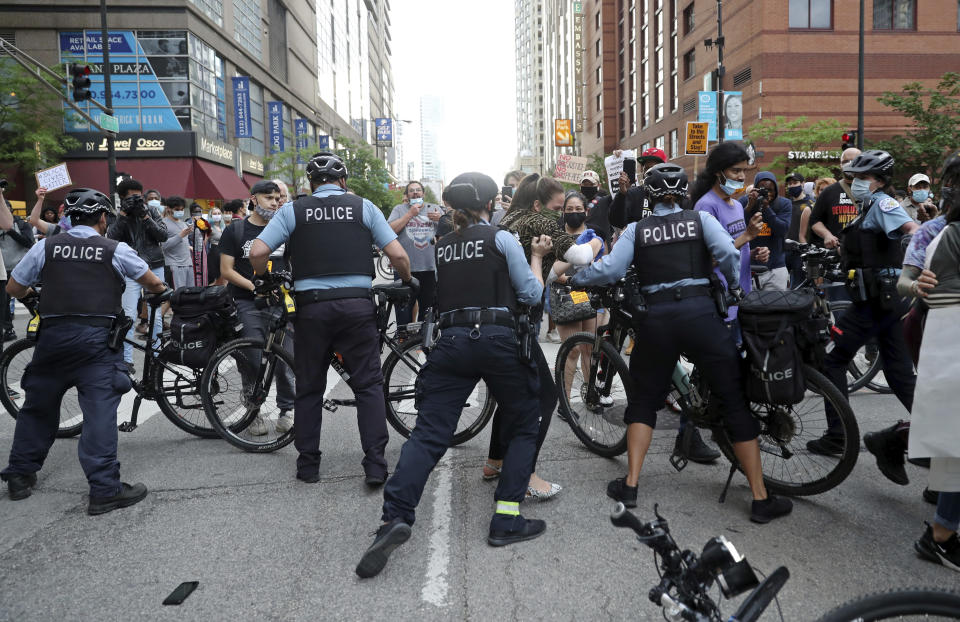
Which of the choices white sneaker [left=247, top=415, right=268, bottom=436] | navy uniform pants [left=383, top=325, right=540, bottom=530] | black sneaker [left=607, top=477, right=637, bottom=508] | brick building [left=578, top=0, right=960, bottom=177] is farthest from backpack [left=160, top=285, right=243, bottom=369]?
brick building [left=578, top=0, right=960, bottom=177]

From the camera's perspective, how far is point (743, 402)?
12.6ft

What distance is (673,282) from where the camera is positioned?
3.85m

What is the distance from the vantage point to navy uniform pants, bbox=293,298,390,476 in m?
4.46

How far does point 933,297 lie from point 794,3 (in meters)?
36.6

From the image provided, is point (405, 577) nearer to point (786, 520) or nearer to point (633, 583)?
point (633, 583)

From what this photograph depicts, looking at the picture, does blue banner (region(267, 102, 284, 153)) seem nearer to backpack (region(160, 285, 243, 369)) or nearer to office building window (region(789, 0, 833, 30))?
office building window (region(789, 0, 833, 30))

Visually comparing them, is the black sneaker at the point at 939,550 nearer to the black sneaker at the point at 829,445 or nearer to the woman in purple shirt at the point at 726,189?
the black sneaker at the point at 829,445

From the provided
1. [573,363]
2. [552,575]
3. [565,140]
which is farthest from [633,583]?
[565,140]

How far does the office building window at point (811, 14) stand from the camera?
33688 mm

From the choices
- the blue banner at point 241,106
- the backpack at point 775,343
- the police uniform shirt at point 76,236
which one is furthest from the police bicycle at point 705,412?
the blue banner at point 241,106

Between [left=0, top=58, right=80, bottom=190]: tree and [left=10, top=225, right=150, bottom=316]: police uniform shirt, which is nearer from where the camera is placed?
[left=10, top=225, right=150, bottom=316]: police uniform shirt

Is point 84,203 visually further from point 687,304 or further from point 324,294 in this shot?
point 687,304

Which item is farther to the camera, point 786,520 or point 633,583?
point 786,520

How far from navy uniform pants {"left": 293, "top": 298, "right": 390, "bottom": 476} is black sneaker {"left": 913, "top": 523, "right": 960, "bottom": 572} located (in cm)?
298
